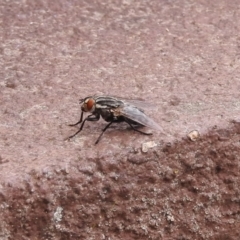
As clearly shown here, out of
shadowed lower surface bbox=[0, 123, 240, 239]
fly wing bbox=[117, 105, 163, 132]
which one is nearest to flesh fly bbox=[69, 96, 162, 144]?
fly wing bbox=[117, 105, 163, 132]

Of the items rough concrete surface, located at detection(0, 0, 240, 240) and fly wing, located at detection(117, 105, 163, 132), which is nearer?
rough concrete surface, located at detection(0, 0, 240, 240)

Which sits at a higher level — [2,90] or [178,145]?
[178,145]

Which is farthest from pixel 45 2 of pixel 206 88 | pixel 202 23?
pixel 206 88

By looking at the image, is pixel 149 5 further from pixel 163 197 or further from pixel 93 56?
pixel 163 197

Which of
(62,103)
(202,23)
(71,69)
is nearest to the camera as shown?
(62,103)

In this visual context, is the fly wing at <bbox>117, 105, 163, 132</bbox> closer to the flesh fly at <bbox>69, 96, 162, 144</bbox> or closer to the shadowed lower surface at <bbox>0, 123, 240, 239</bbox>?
the flesh fly at <bbox>69, 96, 162, 144</bbox>

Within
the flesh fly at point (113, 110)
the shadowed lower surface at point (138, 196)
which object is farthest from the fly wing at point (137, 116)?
the shadowed lower surface at point (138, 196)
